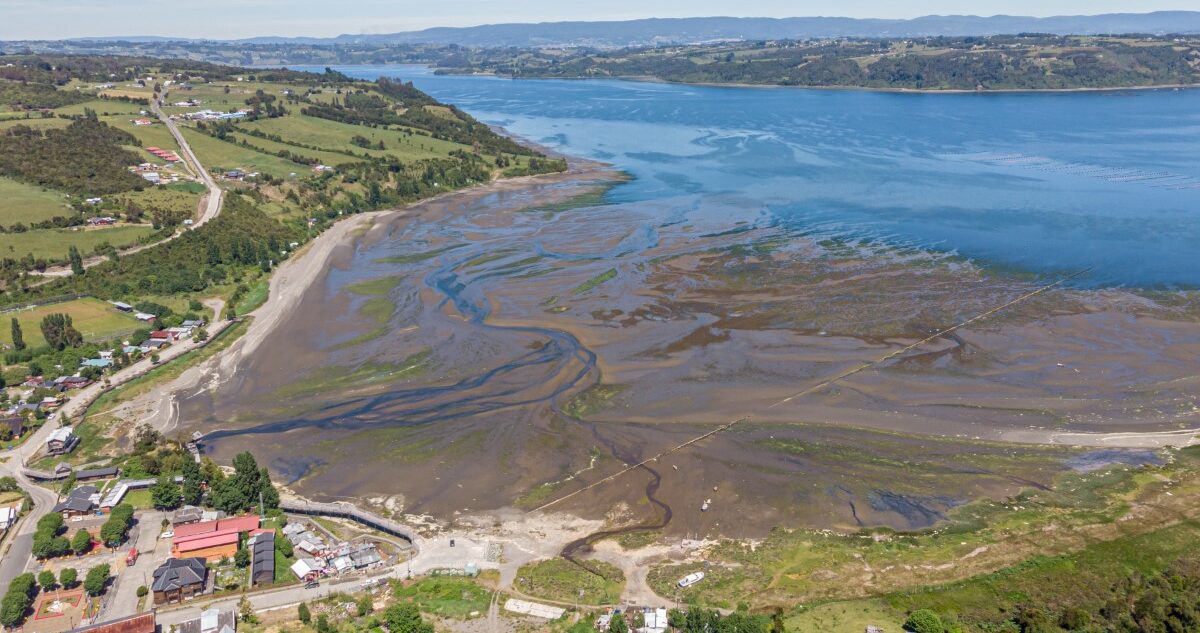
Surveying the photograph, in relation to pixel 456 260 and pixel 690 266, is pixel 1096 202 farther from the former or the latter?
pixel 456 260

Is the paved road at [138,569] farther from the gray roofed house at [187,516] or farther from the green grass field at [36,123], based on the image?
the green grass field at [36,123]

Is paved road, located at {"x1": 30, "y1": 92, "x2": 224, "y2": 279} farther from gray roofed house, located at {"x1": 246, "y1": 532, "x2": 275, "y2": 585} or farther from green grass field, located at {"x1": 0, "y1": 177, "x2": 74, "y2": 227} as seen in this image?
gray roofed house, located at {"x1": 246, "y1": 532, "x2": 275, "y2": 585}

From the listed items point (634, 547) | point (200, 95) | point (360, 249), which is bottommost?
point (634, 547)

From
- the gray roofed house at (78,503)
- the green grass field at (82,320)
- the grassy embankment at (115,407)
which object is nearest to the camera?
the gray roofed house at (78,503)

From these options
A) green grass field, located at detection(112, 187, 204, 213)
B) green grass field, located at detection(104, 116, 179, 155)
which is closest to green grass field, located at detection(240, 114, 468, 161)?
green grass field, located at detection(104, 116, 179, 155)

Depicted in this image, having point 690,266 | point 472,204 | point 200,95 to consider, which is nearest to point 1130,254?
point 690,266

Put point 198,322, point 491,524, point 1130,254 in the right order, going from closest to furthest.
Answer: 1. point 491,524
2. point 198,322
3. point 1130,254

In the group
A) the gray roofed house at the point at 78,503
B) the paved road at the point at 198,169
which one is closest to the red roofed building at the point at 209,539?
the gray roofed house at the point at 78,503
